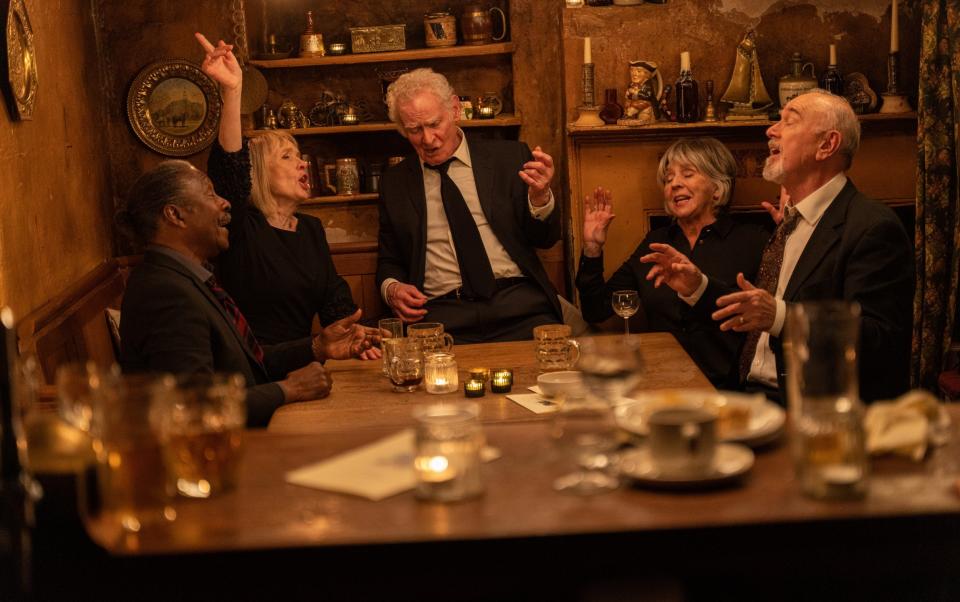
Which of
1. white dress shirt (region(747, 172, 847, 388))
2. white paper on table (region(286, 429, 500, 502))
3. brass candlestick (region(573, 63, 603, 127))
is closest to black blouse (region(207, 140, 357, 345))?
brass candlestick (region(573, 63, 603, 127))

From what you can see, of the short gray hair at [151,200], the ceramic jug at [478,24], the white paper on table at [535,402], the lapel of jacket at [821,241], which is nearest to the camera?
the white paper on table at [535,402]

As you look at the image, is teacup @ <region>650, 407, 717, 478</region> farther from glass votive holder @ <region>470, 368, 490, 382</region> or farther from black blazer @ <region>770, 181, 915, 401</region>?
black blazer @ <region>770, 181, 915, 401</region>

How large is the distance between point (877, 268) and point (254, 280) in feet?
7.58

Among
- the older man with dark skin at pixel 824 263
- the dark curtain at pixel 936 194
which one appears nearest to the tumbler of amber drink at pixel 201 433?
the older man with dark skin at pixel 824 263

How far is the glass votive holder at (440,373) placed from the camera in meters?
2.73

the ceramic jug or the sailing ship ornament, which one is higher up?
the ceramic jug

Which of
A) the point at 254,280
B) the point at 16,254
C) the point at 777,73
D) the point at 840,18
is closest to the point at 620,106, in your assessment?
the point at 777,73

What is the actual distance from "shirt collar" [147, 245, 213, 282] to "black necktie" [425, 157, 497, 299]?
1.56 metres

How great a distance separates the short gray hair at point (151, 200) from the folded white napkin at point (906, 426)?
78.6 inches

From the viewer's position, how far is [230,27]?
5004mm

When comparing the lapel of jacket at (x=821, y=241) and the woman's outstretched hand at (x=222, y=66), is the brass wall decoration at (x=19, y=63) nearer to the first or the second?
the woman's outstretched hand at (x=222, y=66)

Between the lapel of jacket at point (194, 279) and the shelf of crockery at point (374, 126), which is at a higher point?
the shelf of crockery at point (374, 126)

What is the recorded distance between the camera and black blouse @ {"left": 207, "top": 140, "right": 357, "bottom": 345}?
13.4ft

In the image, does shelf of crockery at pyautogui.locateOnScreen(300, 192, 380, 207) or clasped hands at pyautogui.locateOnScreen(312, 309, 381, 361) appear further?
shelf of crockery at pyautogui.locateOnScreen(300, 192, 380, 207)
